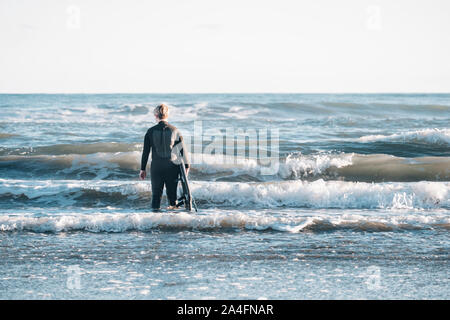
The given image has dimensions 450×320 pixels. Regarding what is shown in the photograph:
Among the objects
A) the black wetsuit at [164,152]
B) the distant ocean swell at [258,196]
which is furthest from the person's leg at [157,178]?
the distant ocean swell at [258,196]

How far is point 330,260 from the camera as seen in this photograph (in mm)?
5578

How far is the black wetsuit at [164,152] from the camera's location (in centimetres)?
750

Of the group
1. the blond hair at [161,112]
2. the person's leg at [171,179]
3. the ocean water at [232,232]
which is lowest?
the ocean water at [232,232]

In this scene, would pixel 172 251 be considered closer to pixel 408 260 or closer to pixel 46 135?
pixel 408 260

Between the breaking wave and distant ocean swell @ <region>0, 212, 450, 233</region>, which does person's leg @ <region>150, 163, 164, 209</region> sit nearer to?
distant ocean swell @ <region>0, 212, 450, 233</region>

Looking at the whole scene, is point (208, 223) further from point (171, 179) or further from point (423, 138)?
point (423, 138)

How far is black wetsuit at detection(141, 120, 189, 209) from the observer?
7.50m

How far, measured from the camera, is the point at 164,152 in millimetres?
7527

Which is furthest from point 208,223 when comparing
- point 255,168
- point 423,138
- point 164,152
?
point 423,138

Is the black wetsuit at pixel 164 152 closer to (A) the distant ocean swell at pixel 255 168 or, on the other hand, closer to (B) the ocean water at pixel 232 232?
(B) the ocean water at pixel 232 232

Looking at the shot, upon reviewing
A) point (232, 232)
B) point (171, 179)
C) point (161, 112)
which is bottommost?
point (232, 232)

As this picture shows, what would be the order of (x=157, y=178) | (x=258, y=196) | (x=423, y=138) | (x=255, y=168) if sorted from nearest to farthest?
(x=157, y=178), (x=258, y=196), (x=255, y=168), (x=423, y=138)

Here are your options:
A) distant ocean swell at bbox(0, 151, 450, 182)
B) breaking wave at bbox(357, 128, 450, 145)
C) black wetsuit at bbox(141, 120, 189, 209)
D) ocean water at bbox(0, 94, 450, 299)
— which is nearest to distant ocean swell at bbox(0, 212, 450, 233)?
ocean water at bbox(0, 94, 450, 299)
